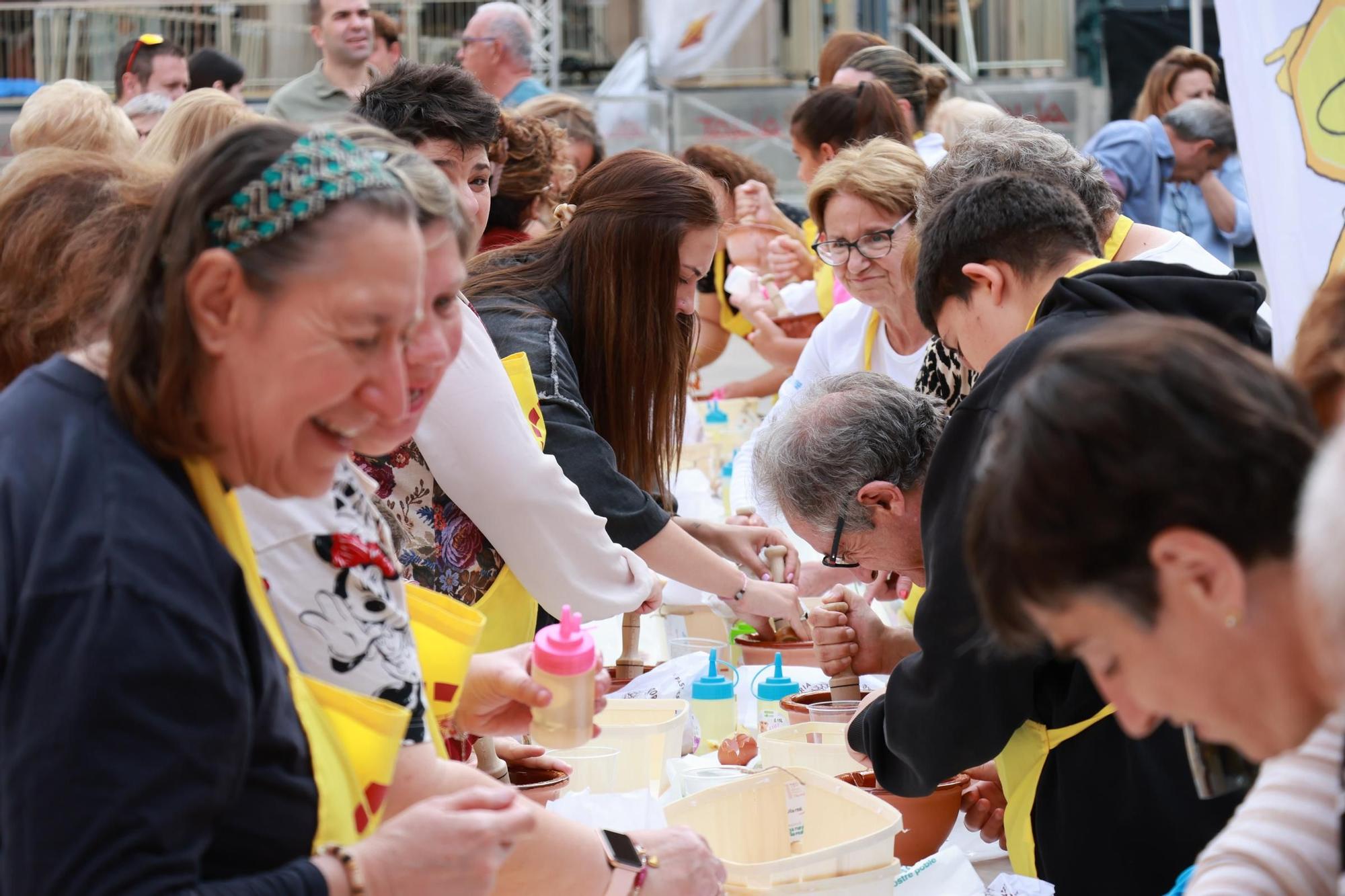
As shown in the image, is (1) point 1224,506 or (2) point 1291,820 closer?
(1) point 1224,506

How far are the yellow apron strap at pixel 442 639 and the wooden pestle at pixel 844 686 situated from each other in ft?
3.51

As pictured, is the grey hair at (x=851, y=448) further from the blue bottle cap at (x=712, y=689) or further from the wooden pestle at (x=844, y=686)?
the blue bottle cap at (x=712, y=689)

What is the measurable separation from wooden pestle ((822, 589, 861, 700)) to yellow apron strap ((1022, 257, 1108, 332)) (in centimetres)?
76

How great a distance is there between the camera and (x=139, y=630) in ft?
3.59

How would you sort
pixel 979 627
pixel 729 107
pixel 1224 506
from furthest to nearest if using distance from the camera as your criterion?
pixel 729 107, pixel 979 627, pixel 1224 506

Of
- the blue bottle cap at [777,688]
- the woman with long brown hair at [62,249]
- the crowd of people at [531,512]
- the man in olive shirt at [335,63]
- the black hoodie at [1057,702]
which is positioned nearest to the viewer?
the crowd of people at [531,512]

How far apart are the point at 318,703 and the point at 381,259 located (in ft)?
1.46

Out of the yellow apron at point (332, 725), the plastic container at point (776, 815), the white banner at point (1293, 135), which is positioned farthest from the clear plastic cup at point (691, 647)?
the yellow apron at point (332, 725)

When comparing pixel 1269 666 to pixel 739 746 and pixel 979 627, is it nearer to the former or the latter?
pixel 979 627


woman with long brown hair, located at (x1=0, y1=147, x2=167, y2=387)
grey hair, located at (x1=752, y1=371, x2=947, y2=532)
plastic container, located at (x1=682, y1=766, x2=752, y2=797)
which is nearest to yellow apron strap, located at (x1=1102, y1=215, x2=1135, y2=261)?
grey hair, located at (x1=752, y1=371, x2=947, y2=532)

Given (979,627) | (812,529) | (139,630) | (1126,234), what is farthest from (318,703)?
(1126,234)

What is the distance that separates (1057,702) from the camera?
1.87 meters

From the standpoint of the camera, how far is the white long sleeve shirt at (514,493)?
2162 millimetres

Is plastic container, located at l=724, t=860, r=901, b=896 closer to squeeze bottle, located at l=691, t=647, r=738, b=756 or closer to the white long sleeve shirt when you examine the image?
the white long sleeve shirt
